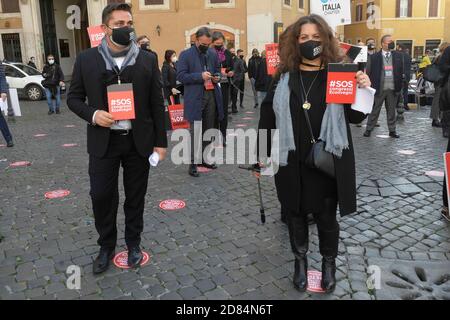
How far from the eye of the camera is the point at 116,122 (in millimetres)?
3396

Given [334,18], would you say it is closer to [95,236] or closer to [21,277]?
[95,236]

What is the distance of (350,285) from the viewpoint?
3369 mm

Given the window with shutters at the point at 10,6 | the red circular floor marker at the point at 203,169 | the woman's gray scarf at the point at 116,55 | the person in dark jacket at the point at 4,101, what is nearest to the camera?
the woman's gray scarf at the point at 116,55

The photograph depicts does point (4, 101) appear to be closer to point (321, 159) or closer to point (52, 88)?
point (321, 159)

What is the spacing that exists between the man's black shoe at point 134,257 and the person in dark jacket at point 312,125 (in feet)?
4.47

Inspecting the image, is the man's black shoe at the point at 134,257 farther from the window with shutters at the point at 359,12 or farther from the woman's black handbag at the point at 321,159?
the window with shutters at the point at 359,12

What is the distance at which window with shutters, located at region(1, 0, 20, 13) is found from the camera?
29.7 m

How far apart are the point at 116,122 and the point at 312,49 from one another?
155cm

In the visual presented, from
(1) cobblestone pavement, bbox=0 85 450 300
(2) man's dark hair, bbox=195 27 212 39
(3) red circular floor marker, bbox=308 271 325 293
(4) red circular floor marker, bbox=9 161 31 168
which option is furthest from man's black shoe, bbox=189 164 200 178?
(3) red circular floor marker, bbox=308 271 325 293

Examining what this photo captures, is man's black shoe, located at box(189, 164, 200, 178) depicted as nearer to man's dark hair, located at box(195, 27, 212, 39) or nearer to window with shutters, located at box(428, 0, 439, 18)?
man's dark hair, located at box(195, 27, 212, 39)

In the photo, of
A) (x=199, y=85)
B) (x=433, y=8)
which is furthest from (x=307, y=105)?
(x=433, y=8)

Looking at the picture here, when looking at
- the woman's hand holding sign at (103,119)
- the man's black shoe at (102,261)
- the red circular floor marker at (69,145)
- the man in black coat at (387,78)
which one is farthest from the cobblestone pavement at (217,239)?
the man in black coat at (387,78)

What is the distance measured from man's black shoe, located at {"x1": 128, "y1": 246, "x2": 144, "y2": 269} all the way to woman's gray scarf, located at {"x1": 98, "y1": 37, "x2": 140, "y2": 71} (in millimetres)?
1499

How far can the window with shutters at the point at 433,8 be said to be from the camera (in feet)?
138
